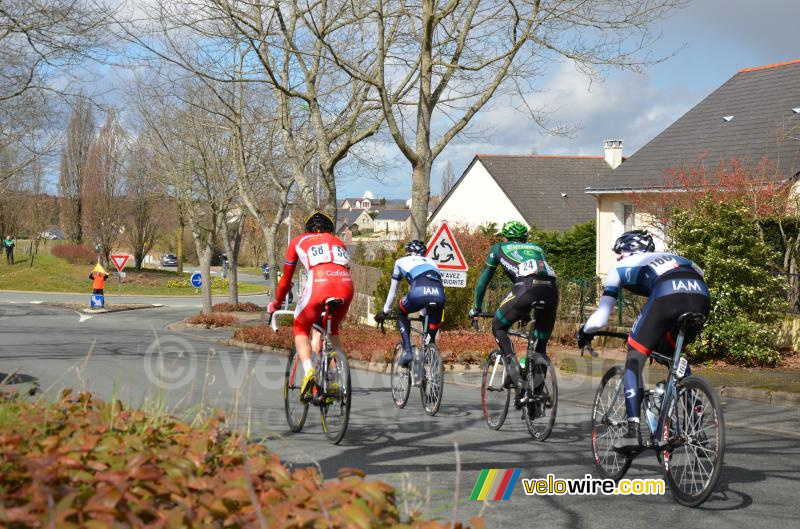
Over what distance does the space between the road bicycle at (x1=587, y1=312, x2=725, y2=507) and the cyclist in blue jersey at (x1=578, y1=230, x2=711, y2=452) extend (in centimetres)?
7

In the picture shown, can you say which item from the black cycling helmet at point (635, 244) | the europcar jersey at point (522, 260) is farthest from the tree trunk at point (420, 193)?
the black cycling helmet at point (635, 244)

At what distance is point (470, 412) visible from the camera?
1040 centimetres

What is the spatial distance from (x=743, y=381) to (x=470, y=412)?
456 cm

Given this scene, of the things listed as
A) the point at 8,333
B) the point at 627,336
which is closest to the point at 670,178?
the point at 8,333

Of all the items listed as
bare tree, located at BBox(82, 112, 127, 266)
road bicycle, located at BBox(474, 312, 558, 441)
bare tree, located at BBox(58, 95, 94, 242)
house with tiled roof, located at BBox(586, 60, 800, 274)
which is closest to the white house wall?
house with tiled roof, located at BBox(586, 60, 800, 274)

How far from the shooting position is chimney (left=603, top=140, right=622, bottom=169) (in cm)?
5047

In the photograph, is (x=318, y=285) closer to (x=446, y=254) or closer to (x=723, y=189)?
(x=446, y=254)

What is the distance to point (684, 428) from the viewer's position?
592 centimetres

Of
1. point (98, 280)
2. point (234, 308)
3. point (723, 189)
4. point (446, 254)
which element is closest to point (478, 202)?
point (234, 308)

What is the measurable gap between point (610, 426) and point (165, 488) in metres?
4.00

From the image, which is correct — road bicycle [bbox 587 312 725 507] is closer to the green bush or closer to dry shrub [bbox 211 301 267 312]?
the green bush

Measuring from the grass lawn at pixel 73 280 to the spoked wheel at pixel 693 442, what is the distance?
51342mm

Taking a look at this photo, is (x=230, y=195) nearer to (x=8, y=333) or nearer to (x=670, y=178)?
(x=8, y=333)

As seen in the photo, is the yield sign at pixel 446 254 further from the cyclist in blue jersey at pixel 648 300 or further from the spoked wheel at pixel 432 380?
the cyclist in blue jersey at pixel 648 300
